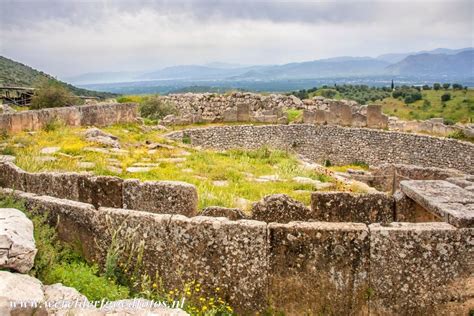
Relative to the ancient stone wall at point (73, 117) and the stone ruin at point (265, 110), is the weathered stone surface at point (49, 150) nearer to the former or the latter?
the ancient stone wall at point (73, 117)

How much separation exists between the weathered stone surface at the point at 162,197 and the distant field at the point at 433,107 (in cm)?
3836

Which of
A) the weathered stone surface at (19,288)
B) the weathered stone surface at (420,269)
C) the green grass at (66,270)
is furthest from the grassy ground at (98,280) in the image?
the weathered stone surface at (420,269)

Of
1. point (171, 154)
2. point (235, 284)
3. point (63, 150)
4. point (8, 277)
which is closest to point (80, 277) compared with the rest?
point (8, 277)

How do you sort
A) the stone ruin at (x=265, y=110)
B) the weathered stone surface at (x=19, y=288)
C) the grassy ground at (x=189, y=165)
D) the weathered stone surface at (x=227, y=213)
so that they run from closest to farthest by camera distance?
the weathered stone surface at (x=19, y=288)
the weathered stone surface at (x=227, y=213)
the grassy ground at (x=189, y=165)
the stone ruin at (x=265, y=110)

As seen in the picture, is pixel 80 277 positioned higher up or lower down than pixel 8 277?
lower down

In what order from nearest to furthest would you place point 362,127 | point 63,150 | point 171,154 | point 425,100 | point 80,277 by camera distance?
point 80,277, point 63,150, point 171,154, point 362,127, point 425,100

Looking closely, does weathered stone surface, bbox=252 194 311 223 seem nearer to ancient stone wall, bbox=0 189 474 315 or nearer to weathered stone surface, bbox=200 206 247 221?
weathered stone surface, bbox=200 206 247 221

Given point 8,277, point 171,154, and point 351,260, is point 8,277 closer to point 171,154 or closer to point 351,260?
point 351,260

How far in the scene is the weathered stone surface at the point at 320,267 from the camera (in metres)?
5.36

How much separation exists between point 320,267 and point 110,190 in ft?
12.4

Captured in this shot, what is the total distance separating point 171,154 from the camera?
15.1 meters

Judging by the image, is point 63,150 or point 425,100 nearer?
point 63,150

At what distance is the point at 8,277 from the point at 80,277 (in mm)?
1070

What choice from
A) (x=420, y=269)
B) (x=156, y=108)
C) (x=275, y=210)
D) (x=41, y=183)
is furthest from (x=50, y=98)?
(x=420, y=269)
